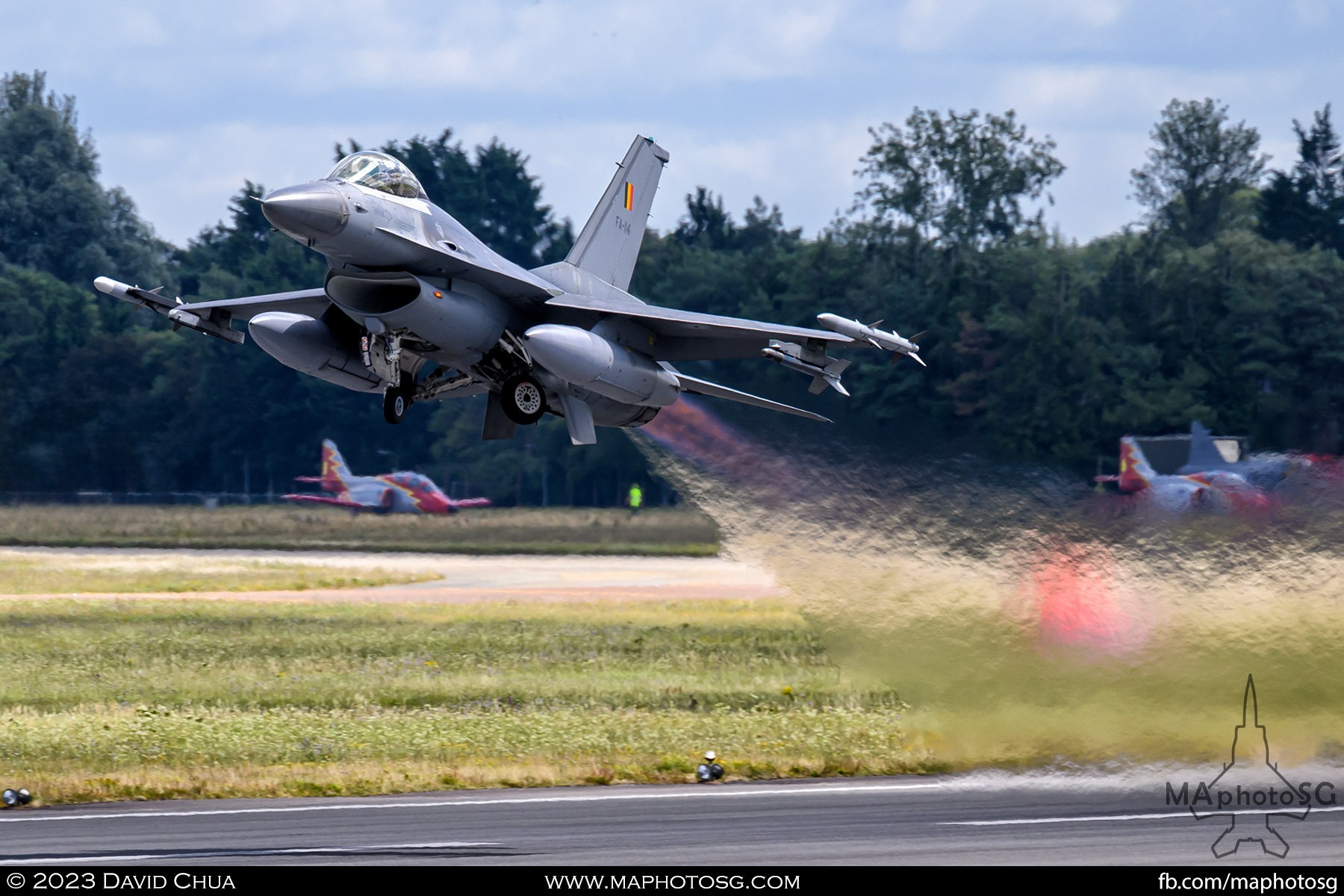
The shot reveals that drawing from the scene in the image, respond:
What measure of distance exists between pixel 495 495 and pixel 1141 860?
5810 centimetres

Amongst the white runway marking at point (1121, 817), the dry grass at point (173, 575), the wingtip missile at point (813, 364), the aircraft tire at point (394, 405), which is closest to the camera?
the white runway marking at point (1121, 817)

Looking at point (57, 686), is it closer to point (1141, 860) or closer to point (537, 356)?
point (537, 356)

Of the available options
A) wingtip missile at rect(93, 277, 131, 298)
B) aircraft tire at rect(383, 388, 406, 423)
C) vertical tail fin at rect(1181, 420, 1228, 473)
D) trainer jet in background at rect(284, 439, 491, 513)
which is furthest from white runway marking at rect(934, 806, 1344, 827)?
trainer jet in background at rect(284, 439, 491, 513)

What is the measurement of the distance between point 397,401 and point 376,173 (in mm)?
2632

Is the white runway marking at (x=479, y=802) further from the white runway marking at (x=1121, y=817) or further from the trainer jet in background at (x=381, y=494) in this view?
the trainer jet in background at (x=381, y=494)

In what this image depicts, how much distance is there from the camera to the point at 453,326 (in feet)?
62.0

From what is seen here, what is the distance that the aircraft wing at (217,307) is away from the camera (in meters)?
19.3

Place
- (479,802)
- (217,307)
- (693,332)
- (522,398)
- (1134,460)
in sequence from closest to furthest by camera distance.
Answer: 1. (479,802)
2. (522,398)
3. (217,307)
4. (693,332)
5. (1134,460)

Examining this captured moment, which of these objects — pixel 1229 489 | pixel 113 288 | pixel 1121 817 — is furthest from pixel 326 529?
pixel 1121 817

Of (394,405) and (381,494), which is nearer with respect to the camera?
(394,405)

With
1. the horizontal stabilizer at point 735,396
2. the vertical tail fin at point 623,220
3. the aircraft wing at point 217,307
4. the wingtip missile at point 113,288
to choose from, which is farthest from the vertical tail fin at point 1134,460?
the wingtip missile at point 113,288

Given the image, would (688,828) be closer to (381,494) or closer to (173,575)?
(173,575)

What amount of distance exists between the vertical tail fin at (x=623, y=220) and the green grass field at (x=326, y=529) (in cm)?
1653

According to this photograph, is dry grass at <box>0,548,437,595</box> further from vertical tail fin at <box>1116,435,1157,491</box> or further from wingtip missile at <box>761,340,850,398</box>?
wingtip missile at <box>761,340,850,398</box>
